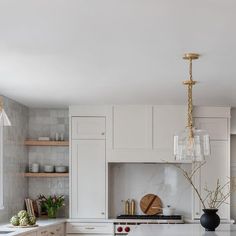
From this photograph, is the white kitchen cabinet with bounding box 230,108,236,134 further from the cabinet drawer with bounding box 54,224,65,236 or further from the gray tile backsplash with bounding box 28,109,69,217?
the cabinet drawer with bounding box 54,224,65,236

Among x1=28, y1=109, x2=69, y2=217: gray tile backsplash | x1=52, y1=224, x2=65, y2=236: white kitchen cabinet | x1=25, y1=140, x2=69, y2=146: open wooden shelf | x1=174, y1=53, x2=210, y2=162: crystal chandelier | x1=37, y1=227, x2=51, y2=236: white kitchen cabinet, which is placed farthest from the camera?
x1=28, y1=109, x2=69, y2=217: gray tile backsplash

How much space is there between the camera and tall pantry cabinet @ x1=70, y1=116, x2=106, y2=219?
772cm

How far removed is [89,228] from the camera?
7.55m

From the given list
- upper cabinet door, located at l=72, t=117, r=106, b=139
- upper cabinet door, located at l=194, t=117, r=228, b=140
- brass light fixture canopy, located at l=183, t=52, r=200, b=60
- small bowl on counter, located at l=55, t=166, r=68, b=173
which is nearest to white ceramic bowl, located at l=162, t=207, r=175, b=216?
upper cabinet door, located at l=194, t=117, r=228, b=140

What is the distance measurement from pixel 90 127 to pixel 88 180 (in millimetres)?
725

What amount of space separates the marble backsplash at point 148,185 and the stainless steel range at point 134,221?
16.1 inches

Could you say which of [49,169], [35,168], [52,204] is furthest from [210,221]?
[35,168]

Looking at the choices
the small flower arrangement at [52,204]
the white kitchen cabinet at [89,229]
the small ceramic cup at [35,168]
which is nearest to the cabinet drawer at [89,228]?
the white kitchen cabinet at [89,229]

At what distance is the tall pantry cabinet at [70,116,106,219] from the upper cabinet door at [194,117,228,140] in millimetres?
1337

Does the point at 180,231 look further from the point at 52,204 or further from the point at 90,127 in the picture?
the point at 52,204

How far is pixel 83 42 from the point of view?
13.4 ft

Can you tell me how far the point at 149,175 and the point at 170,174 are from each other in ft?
1.00

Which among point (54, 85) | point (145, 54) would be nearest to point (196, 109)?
point (54, 85)

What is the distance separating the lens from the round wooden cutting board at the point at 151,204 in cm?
811
